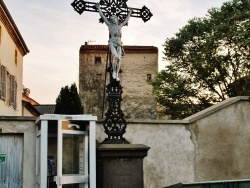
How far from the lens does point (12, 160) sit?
11047 mm

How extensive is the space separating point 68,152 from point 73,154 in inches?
5.7

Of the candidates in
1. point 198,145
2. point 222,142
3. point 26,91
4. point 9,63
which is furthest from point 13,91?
point 26,91

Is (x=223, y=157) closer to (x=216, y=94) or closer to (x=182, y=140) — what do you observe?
(x=182, y=140)

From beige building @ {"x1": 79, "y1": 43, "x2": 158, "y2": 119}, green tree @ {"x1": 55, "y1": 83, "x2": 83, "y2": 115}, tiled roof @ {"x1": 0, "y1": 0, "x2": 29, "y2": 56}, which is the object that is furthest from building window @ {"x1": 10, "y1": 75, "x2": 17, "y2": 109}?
beige building @ {"x1": 79, "y1": 43, "x2": 158, "y2": 119}

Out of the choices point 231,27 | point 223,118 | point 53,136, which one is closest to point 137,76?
point 231,27

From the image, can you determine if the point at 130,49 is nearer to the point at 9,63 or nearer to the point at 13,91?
the point at 13,91

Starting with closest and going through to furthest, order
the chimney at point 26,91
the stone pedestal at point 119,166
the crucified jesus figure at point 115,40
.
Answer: the stone pedestal at point 119,166 < the crucified jesus figure at point 115,40 < the chimney at point 26,91

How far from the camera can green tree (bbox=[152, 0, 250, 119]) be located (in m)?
26.1

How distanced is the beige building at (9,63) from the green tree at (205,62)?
29.9 ft

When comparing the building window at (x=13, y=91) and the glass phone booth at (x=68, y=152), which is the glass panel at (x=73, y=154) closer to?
the glass phone booth at (x=68, y=152)

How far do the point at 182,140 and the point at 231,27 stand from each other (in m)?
15.0

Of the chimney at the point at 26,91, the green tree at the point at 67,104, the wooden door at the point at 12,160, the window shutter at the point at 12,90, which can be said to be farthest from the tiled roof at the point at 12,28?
the chimney at the point at 26,91

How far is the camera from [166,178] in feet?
39.9

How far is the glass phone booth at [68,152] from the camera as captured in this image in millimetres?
9344
